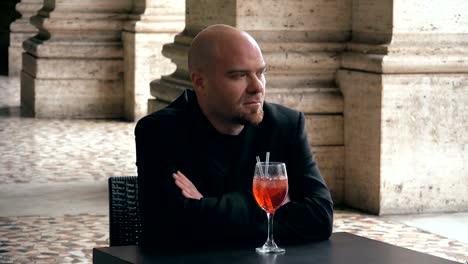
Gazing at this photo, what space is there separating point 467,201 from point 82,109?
269 inches

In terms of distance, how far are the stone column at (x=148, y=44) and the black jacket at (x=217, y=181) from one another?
9.61 metres

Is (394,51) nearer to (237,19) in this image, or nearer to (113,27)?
(237,19)

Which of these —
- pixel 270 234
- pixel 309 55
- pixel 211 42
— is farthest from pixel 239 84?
pixel 309 55

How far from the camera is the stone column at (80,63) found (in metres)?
13.4

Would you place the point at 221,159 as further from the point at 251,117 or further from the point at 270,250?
the point at 270,250

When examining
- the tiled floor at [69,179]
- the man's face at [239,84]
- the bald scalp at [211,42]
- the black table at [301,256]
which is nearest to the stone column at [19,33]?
the tiled floor at [69,179]

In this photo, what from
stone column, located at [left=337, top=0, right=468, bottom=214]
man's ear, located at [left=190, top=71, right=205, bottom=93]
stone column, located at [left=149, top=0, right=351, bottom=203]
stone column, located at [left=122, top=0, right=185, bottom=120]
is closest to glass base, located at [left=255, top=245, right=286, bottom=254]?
man's ear, located at [left=190, top=71, right=205, bottom=93]

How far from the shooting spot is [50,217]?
706cm

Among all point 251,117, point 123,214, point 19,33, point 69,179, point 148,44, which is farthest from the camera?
point 19,33

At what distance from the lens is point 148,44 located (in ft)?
43.0

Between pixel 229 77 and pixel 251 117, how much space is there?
0.14 meters

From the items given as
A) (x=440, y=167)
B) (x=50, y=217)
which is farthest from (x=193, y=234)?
(x=440, y=167)

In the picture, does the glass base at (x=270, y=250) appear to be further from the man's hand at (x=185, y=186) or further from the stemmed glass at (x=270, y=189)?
the man's hand at (x=185, y=186)

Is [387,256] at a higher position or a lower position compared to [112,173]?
higher
